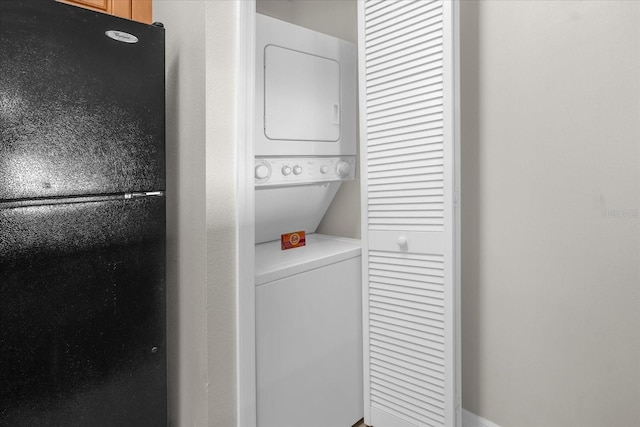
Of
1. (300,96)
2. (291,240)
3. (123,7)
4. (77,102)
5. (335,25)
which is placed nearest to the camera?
(77,102)

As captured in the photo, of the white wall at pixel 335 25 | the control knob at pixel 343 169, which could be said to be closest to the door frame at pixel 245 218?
the control knob at pixel 343 169

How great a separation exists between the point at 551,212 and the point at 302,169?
117cm

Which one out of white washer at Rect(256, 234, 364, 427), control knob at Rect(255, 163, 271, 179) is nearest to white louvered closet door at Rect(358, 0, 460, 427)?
white washer at Rect(256, 234, 364, 427)

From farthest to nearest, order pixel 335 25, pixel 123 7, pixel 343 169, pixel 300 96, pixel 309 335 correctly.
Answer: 1. pixel 335 25
2. pixel 343 169
3. pixel 300 96
4. pixel 309 335
5. pixel 123 7

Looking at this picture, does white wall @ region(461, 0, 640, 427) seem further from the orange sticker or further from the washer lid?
the orange sticker

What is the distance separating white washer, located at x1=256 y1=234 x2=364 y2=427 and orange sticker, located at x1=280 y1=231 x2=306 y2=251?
0.04 meters

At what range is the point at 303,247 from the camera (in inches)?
86.3

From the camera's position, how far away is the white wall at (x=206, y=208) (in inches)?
56.7

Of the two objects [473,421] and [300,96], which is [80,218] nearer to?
[300,96]

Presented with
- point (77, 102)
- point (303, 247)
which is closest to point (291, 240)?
point (303, 247)

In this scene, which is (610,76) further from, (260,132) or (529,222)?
(260,132)

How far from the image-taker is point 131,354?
1482 millimetres

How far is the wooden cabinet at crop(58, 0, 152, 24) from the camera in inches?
64.9

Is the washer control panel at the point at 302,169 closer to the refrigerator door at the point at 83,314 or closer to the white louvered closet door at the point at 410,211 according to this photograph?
the white louvered closet door at the point at 410,211
